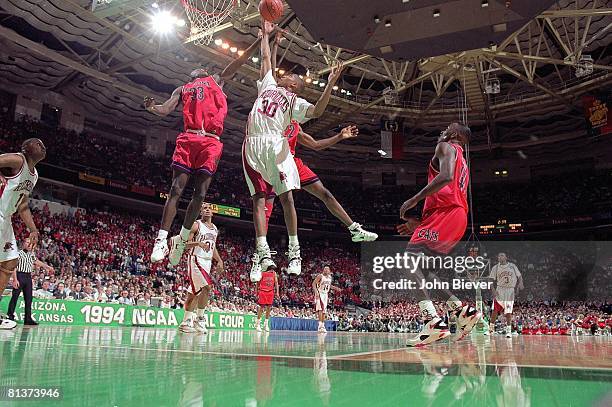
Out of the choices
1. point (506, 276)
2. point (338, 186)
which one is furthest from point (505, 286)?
point (338, 186)

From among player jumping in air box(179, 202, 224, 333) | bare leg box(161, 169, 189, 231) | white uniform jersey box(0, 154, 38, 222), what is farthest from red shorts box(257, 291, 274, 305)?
white uniform jersey box(0, 154, 38, 222)

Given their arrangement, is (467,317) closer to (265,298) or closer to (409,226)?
(409,226)

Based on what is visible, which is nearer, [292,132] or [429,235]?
[429,235]

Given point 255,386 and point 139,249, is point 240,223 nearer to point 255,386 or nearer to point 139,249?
point 139,249

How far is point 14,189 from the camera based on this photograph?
176 inches

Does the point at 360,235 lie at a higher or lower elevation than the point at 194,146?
lower

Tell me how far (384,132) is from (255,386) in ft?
71.7

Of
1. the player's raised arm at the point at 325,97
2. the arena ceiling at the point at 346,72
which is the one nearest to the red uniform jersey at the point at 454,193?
the player's raised arm at the point at 325,97

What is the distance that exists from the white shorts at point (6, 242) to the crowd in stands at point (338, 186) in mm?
16263

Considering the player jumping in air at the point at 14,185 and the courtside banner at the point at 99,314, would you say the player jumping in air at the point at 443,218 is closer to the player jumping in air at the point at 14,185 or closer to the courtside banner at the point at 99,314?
the player jumping in air at the point at 14,185

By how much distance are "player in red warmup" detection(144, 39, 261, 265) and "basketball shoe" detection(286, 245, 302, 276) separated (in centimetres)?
111

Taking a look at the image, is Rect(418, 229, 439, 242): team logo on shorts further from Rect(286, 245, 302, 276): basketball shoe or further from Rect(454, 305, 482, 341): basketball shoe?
Rect(286, 245, 302, 276): basketball shoe

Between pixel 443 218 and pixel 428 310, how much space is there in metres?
0.87

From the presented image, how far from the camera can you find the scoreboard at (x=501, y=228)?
28703 millimetres
